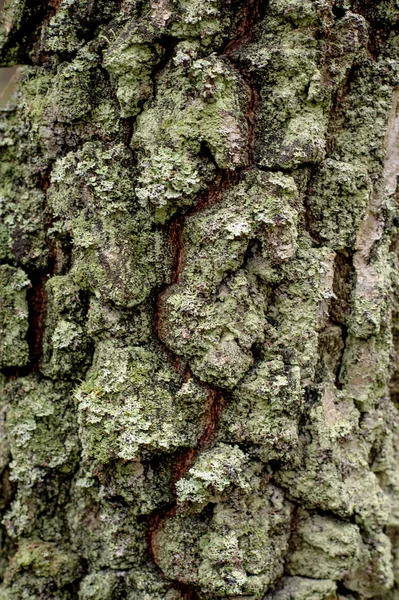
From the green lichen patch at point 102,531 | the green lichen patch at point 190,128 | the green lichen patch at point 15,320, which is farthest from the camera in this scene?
the green lichen patch at point 15,320

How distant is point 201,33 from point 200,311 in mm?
563

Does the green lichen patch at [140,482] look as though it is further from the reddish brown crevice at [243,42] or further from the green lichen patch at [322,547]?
the reddish brown crevice at [243,42]

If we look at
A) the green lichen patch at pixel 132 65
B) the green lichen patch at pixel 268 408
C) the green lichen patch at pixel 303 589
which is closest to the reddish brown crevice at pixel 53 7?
the green lichen patch at pixel 132 65

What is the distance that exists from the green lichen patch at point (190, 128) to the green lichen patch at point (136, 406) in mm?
333

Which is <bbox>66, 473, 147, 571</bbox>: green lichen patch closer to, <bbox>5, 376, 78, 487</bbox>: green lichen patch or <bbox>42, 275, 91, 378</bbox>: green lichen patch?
<bbox>5, 376, 78, 487</bbox>: green lichen patch

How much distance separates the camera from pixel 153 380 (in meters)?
1.22

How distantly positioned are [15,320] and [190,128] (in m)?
0.61

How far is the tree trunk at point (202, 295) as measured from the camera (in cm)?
119

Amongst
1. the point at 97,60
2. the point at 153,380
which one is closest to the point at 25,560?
the point at 153,380

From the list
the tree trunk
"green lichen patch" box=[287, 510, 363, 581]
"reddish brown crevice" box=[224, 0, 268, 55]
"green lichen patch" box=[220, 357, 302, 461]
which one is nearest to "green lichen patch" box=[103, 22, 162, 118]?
the tree trunk

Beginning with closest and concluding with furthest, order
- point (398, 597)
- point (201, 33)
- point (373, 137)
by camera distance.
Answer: point (201, 33) < point (373, 137) < point (398, 597)

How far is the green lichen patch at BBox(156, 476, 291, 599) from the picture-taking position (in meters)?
1.20

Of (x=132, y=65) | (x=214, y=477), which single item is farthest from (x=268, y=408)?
(x=132, y=65)

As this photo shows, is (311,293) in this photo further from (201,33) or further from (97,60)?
(97,60)
